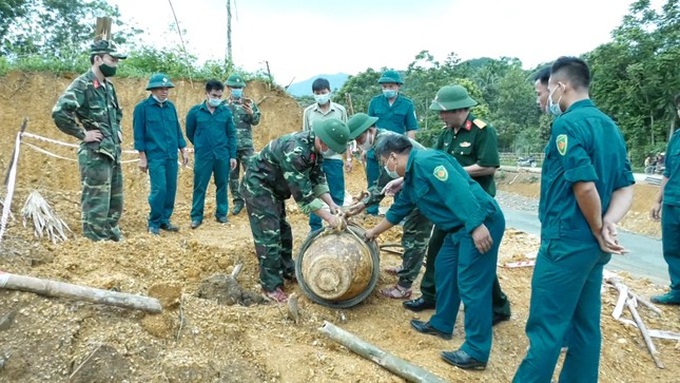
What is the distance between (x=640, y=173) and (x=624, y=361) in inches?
900

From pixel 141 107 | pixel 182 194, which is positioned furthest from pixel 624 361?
pixel 182 194

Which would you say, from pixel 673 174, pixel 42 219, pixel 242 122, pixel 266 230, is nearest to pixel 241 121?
pixel 242 122

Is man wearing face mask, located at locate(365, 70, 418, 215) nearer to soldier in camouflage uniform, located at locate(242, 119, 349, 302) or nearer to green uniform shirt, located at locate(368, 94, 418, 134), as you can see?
green uniform shirt, located at locate(368, 94, 418, 134)

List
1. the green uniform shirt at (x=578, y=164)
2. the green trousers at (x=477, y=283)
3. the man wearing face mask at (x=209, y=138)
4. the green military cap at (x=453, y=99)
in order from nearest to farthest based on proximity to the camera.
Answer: the green uniform shirt at (x=578, y=164)
the green trousers at (x=477, y=283)
the green military cap at (x=453, y=99)
the man wearing face mask at (x=209, y=138)

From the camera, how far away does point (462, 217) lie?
121 inches

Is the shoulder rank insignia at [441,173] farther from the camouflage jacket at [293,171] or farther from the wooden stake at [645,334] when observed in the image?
the wooden stake at [645,334]

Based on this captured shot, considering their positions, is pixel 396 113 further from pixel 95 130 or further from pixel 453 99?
pixel 95 130

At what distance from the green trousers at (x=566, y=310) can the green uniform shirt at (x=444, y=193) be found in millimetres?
504

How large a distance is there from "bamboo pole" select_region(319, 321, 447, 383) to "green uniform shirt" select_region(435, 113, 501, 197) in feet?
5.40

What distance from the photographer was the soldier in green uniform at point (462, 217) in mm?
3092

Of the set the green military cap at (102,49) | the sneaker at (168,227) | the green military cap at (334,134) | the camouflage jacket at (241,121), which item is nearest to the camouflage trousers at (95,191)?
the green military cap at (102,49)

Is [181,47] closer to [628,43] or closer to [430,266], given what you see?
[430,266]

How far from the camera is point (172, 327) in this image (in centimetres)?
303

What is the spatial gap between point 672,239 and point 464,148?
2.52 m
